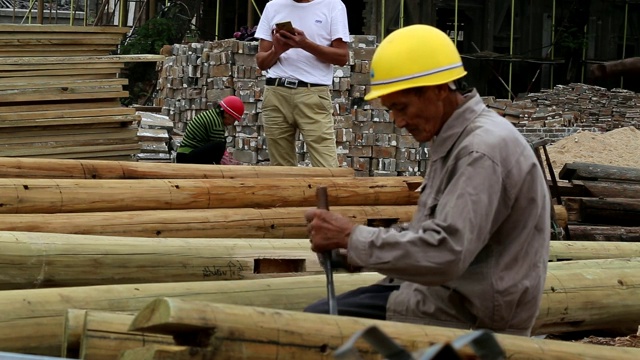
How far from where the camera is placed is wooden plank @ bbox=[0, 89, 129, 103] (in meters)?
12.1

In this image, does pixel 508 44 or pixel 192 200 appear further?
pixel 508 44

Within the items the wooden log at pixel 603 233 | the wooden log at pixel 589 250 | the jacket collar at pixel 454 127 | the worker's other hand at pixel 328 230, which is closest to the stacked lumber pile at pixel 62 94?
the wooden log at pixel 603 233

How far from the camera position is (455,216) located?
442cm

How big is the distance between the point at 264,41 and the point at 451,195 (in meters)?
6.33

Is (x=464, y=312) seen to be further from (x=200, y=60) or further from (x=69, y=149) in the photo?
(x=200, y=60)

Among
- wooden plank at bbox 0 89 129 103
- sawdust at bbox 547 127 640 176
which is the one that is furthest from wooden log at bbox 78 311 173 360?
sawdust at bbox 547 127 640 176

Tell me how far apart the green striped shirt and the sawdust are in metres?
6.36

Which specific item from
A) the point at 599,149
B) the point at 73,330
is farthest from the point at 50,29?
the point at 599,149

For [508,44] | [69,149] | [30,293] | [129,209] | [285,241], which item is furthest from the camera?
[508,44]

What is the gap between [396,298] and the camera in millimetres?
4961

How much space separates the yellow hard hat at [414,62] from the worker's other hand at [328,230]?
0.46 m

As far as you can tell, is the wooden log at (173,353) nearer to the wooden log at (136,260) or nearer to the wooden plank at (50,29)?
the wooden log at (136,260)

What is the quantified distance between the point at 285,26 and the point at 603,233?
3.12 meters

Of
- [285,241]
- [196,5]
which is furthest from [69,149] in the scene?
[196,5]
